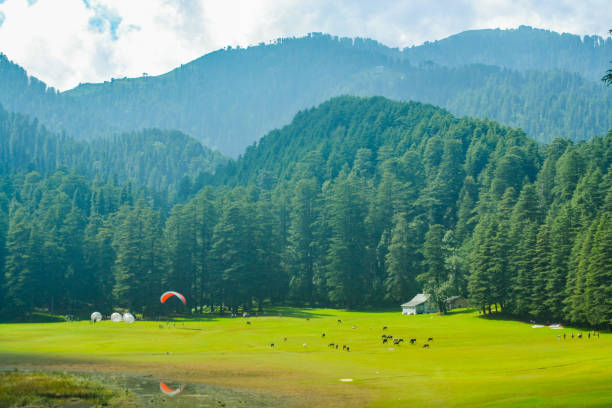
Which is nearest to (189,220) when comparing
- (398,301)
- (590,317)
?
(398,301)

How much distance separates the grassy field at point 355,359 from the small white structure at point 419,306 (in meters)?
21.0

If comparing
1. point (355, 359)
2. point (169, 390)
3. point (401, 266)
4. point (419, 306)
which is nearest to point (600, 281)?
point (355, 359)

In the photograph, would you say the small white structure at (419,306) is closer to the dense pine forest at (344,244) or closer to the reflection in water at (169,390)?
the dense pine forest at (344,244)

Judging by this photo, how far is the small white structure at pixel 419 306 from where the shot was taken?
116188 millimetres

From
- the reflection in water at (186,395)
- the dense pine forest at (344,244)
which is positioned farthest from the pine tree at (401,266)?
the reflection in water at (186,395)

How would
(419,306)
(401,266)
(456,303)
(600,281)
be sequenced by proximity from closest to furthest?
1. (600,281)
2. (419,306)
3. (456,303)
4. (401,266)

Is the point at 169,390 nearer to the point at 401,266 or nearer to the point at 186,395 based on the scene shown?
the point at 186,395

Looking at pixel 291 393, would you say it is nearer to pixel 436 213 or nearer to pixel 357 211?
pixel 357 211

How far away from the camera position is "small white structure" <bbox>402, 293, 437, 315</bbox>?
4574 inches

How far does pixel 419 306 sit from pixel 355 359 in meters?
61.0

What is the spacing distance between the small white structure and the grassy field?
827 inches

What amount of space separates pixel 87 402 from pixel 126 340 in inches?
1463

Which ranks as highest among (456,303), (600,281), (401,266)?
(401,266)

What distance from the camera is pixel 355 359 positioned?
58.2m
